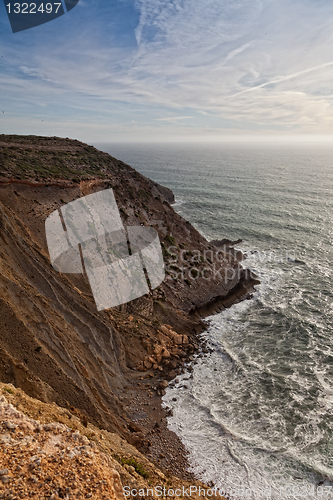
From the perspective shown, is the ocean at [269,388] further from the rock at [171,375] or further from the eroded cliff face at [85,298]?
the eroded cliff face at [85,298]

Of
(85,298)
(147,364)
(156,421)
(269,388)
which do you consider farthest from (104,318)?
(269,388)

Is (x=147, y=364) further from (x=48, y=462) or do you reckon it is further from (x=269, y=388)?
(x=48, y=462)

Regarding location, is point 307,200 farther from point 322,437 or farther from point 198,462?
point 198,462

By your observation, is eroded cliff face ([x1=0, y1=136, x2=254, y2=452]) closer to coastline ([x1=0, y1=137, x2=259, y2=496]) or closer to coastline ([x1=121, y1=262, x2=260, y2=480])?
coastline ([x1=0, y1=137, x2=259, y2=496])

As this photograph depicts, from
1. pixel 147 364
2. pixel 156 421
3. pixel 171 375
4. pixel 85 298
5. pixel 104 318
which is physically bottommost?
pixel 156 421

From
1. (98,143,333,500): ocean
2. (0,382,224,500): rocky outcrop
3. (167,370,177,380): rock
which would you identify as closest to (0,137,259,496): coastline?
(167,370,177,380): rock

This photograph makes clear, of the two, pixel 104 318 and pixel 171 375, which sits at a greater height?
pixel 104 318

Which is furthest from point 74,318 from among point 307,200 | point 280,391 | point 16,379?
point 307,200

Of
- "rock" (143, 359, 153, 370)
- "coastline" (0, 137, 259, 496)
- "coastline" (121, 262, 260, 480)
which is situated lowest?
"coastline" (121, 262, 260, 480)
